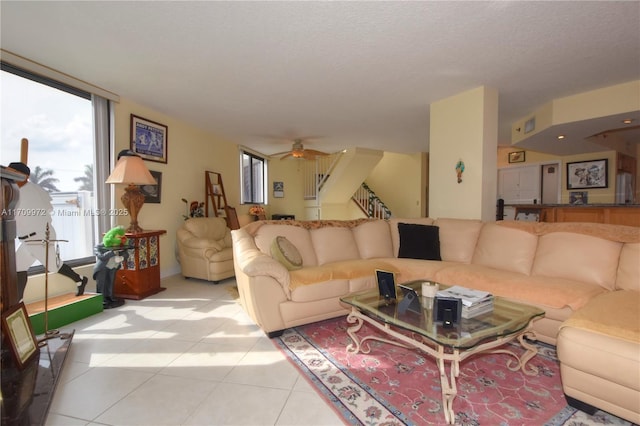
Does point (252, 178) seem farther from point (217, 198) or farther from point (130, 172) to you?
point (130, 172)

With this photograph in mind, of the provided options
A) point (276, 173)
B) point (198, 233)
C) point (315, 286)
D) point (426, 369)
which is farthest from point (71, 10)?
point (276, 173)

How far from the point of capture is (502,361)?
6.78ft

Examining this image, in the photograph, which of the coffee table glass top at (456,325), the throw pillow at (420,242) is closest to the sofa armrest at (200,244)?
the throw pillow at (420,242)

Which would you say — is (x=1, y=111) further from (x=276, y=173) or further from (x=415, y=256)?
(x=276, y=173)

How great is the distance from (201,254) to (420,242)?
2.96 meters

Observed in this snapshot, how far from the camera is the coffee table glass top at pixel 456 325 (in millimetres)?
1508

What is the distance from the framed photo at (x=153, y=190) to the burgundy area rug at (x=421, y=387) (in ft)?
10.2

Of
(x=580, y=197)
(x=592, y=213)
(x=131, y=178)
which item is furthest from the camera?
(x=580, y=197)

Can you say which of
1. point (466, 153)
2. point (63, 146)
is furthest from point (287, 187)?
point (63, 146)

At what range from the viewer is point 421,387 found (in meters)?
1.77

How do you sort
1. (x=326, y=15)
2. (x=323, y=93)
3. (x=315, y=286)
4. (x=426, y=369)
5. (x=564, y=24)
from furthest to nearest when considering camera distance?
(x=323, y=93), (x=315, y=286), (x=564, y=24), (x=326, y=15), (x=426, y=369)

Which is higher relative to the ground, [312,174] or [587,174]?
[312,174]

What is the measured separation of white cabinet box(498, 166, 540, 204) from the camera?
295 inches

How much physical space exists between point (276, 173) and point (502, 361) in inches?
290
